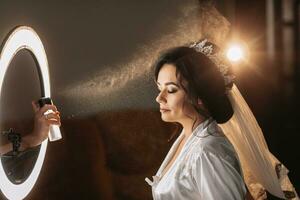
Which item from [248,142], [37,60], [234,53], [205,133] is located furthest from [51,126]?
[234,53]

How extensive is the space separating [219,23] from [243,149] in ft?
2.64

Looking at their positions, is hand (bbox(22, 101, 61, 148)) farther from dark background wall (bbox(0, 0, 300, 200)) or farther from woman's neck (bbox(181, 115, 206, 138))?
woman's neck (bbox(181, 115, 206, 138))

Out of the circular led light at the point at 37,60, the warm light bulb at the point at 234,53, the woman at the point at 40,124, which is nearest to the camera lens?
the circular led light at the point at 37,60

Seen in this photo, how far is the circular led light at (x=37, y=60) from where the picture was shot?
1724 millimetres

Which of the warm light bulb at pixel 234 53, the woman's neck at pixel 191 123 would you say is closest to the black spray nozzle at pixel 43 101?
the woman's neck at pixel 191 123

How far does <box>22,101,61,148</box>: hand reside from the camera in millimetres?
2035

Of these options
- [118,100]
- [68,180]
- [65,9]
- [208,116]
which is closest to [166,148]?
[118,100]

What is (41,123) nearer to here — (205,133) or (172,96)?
(172,96)

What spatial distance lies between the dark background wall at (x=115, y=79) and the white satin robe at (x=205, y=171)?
0.69 meters

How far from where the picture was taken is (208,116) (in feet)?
6.48

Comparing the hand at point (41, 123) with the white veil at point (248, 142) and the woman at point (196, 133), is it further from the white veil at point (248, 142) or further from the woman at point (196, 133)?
the white veil at point (248, 142)

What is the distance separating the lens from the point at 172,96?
2010 mm

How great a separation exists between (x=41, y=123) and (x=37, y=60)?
273 mm

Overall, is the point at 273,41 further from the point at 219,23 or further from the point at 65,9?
the point at 65,9
